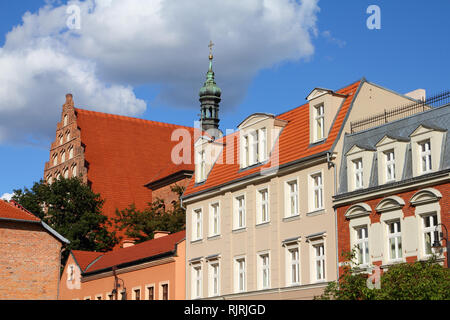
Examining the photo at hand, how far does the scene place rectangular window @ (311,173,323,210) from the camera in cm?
2997

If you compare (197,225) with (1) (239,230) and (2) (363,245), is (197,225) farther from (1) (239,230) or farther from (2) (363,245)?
(2) (363,245)

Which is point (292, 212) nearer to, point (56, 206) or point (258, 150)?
point (258, 150)

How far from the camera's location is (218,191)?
120 feet

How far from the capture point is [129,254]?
43875 millimetres

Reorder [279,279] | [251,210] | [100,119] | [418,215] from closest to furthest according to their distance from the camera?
1. [418,215]
2. [279,279]
3. [251,210]
4. [100,119]

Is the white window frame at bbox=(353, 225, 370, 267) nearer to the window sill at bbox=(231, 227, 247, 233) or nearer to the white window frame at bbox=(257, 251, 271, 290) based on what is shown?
the white window frame at bbox=(257, 251, 271, 290)

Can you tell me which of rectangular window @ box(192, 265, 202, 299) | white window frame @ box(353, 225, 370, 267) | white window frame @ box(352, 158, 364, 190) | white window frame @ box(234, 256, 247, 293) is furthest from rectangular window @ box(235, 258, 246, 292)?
white window frame @ box(352, 158, 364, 190)

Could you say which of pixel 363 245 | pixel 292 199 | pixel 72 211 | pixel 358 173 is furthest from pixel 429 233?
pixel 72 211

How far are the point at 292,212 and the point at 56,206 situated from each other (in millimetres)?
33396

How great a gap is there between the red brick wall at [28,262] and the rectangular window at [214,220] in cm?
1373

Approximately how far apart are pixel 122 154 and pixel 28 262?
29.3m
